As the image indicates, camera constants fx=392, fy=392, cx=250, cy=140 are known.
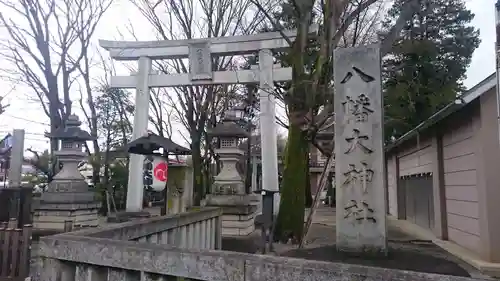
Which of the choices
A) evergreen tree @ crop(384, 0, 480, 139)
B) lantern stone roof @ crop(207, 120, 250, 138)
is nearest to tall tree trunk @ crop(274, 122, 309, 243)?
lantern stone roof @ crop(207, 120, 250, 138)

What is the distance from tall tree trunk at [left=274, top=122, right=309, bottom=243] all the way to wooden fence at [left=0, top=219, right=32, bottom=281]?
16.7 feet

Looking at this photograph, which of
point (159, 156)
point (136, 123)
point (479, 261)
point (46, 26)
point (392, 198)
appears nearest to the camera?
point (479, 261)

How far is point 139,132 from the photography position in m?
12.3

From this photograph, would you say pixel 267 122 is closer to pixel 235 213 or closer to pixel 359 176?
pixel 235 213

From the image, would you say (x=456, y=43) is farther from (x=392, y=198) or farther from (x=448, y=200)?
(x=448, y=200)

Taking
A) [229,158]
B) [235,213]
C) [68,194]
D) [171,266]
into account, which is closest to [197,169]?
[229,158]

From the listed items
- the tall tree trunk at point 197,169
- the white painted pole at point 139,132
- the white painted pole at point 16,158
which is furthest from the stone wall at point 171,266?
the tall tree trunk at point 197,169

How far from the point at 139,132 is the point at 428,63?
14344 mm

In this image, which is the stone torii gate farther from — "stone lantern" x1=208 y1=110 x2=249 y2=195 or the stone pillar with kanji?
the stone pillar with kanji

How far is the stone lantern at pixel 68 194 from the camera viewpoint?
12.3 metres

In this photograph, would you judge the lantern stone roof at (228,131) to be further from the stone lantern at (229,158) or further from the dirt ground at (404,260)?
the dirt ground at (404,260)

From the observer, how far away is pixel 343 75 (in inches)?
257

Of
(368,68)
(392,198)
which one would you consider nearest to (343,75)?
(368,68)

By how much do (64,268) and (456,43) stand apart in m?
21.5
